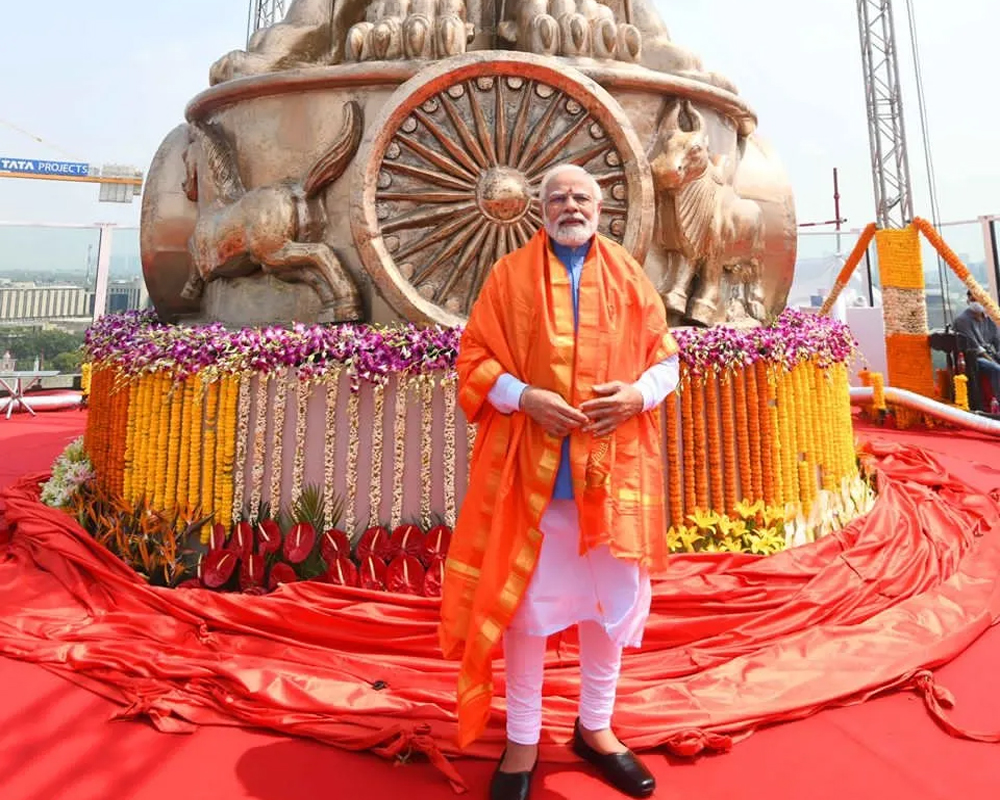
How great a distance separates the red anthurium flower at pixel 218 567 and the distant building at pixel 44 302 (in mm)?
10537

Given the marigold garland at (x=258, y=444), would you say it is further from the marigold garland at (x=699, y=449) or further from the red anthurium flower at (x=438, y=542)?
the marigold garland at (x=699, y=449)

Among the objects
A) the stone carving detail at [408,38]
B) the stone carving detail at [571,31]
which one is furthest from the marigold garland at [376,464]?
the stone carving detail at [571,31]

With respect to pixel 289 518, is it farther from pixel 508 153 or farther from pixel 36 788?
pixel 508 153

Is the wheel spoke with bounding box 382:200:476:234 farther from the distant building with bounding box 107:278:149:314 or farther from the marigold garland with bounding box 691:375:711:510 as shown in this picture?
the distant building with bounding box 107:278:149:314

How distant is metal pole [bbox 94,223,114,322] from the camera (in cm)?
1120

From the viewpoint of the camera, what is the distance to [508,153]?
134 inches

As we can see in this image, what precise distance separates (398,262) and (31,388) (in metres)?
10.6

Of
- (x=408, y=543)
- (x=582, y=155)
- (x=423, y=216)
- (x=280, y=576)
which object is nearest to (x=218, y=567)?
(x=280, y=576)

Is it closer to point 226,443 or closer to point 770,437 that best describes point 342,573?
point 226,443

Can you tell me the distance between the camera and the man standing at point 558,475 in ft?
5.52

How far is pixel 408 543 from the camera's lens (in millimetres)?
2977

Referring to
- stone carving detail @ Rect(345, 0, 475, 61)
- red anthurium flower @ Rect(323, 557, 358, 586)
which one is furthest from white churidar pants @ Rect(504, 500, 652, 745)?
stone carving detail @ Rect(345, 0, 475, 61)

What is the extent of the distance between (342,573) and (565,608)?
1.43m

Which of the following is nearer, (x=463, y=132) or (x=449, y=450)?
(x=449, y=450)
